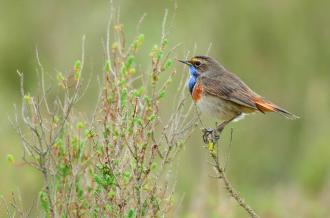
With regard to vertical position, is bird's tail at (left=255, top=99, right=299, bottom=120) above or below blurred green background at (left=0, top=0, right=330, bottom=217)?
below

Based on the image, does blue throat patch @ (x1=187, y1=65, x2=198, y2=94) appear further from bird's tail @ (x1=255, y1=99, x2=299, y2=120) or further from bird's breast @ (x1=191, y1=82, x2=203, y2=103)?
bird's tail @ (x1=255, y1=99, x2=299, y2=120)

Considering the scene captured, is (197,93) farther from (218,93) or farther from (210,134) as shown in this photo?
(210,134)

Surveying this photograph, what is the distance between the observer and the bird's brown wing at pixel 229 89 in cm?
804

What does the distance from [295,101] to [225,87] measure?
313 inches

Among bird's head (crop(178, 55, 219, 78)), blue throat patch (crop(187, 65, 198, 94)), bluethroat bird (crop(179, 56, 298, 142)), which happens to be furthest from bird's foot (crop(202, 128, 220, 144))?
bird's head (crop(178, 55, 219, 78))

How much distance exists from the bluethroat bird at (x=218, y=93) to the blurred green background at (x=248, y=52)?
5.74 metres

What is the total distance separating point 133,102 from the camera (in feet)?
22.6

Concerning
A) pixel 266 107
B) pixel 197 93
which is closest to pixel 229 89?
pixel 197 93

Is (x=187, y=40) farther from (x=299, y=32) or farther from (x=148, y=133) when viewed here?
(x=148, y=133)

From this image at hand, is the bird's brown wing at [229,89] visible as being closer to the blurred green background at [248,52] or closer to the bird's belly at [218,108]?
the bird's belly at [218,108]

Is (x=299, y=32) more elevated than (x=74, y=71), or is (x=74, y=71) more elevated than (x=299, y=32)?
(x=299, y=32)

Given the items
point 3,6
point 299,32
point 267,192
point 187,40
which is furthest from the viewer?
point 3,6

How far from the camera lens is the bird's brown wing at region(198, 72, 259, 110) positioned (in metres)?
8.04

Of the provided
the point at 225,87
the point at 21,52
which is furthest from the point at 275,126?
the point at 225,87
